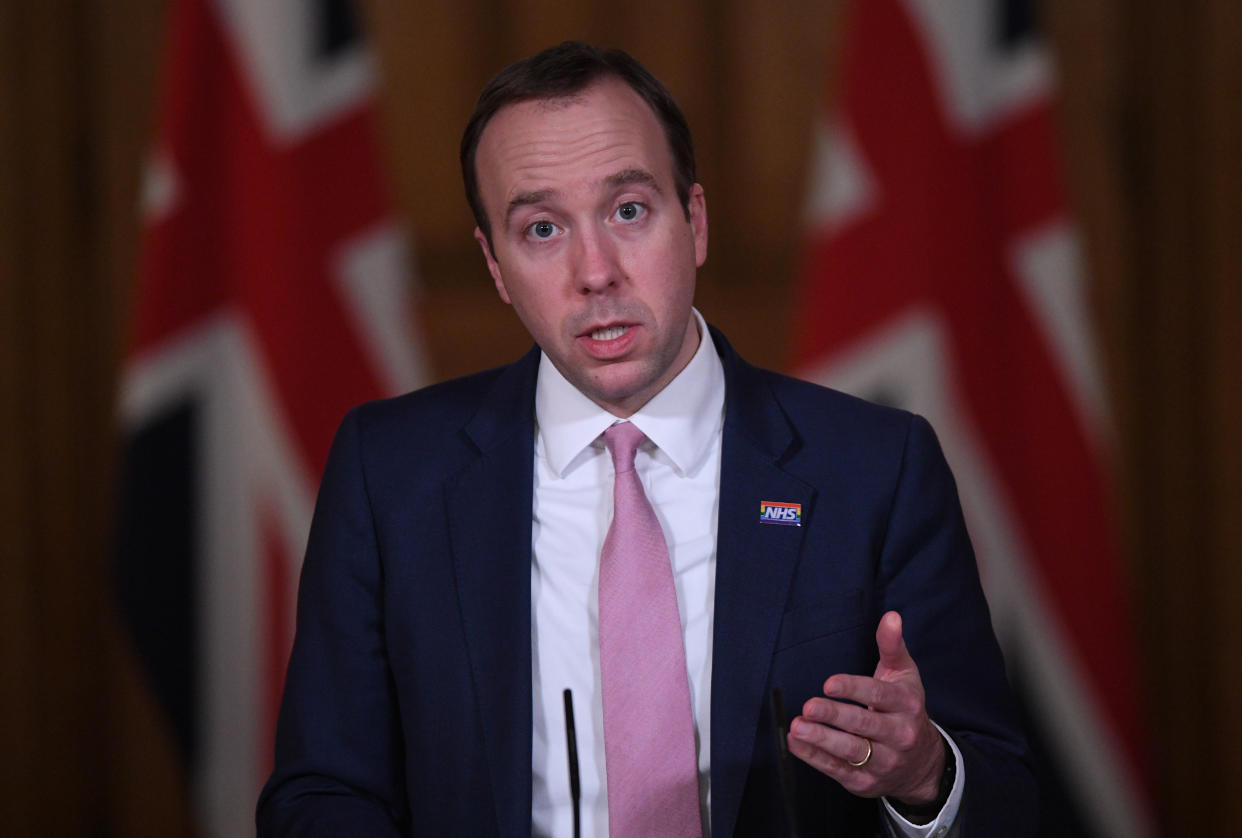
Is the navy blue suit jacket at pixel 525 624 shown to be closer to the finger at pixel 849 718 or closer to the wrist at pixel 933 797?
the wrist at pixel 933 797

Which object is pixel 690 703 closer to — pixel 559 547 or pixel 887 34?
pixel 559 547

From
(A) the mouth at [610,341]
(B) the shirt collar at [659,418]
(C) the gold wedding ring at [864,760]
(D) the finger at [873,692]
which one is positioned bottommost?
(C) the gold wedding ring at [864,760]

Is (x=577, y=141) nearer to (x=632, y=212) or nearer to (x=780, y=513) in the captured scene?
(x=632, y=212)

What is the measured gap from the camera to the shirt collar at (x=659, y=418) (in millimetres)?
1575

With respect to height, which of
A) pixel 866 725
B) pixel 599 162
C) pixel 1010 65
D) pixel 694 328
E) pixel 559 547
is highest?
pixel 1010 65

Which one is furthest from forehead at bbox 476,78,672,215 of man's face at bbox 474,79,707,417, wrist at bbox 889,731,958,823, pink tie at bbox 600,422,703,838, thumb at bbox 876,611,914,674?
wrist at bbox 889,731,958,823

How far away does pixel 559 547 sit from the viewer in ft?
5.15

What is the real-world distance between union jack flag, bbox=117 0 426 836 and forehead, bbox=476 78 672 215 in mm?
1217

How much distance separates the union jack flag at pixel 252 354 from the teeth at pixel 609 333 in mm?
1267

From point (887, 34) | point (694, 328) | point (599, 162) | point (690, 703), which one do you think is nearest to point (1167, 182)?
point (887, 34)

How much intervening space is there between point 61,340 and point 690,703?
193cm

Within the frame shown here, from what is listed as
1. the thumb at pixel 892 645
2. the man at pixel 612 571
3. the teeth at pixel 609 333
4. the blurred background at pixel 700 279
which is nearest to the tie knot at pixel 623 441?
the man at pixel 612 571

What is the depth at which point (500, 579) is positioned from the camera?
1529 millimetres

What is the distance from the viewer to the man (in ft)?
4.76
